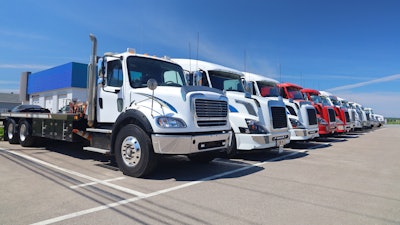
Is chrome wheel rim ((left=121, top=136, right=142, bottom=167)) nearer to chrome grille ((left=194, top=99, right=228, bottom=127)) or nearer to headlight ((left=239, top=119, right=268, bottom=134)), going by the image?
chrome grille ((left=194, top=99, right=228, bottom=127))

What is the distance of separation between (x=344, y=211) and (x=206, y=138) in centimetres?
263

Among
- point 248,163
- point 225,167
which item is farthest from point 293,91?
point 225,167

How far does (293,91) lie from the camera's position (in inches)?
490

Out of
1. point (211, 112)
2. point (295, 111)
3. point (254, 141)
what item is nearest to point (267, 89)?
point (295, 111)

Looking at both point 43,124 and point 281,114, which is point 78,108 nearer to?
point 43,124

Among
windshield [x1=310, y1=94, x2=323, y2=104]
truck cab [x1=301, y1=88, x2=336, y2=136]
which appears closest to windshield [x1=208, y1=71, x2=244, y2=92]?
truck cab [x1=301, y1=88, x2=336, y2=136]

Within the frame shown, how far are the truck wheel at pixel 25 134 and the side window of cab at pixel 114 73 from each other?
198 inches

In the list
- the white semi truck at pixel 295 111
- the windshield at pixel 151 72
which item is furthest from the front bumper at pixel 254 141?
the white semi truck at pixel 295 111

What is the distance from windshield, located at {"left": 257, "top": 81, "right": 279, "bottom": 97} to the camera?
10.4m

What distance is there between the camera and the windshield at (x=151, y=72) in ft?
19.9

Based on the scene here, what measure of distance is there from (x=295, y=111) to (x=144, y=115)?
7.50 m

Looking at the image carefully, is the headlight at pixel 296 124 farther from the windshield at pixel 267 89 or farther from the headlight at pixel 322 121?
the headlight at pixel 322 121

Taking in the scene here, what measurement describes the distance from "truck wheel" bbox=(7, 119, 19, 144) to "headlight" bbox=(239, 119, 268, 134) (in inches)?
337

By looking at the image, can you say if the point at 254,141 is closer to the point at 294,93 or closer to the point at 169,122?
the point at 169,122
